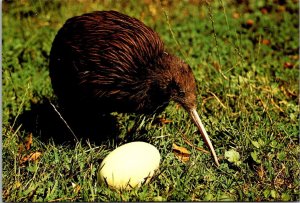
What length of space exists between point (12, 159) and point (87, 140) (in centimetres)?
48

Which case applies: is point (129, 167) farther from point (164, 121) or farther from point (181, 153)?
point (164, 121)

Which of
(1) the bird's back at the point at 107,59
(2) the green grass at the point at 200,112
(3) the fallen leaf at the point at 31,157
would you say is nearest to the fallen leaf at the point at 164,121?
(2) the green grass at the point at 200,112

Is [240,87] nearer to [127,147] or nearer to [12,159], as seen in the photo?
[127,147]

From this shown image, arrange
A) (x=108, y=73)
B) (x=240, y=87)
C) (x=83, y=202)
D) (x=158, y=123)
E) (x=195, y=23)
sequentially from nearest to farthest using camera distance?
(x=83, y=202) → (x=108, y=73) → (x=158, y=123) → (x=240, y=87) → (x=195, y=23)

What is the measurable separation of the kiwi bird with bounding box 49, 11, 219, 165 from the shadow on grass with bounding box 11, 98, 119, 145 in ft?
0.93

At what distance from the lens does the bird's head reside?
2957 mm

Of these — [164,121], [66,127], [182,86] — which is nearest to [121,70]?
[182,86]

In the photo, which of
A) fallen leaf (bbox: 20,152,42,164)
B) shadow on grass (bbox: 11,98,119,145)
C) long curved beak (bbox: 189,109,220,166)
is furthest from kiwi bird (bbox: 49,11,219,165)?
fallen leaf (bbox: 20,152,42,164)

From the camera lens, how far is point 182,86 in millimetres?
2965

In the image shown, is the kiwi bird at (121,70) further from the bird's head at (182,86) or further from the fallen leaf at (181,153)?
the fallen leaf at (181,153)

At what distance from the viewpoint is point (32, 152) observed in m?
3.06

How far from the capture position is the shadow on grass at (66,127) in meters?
3.27

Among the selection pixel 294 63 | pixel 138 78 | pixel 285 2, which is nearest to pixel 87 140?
pixel 138 78

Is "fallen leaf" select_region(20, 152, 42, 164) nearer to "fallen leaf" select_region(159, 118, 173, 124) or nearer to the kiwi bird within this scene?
the kiwi bird
